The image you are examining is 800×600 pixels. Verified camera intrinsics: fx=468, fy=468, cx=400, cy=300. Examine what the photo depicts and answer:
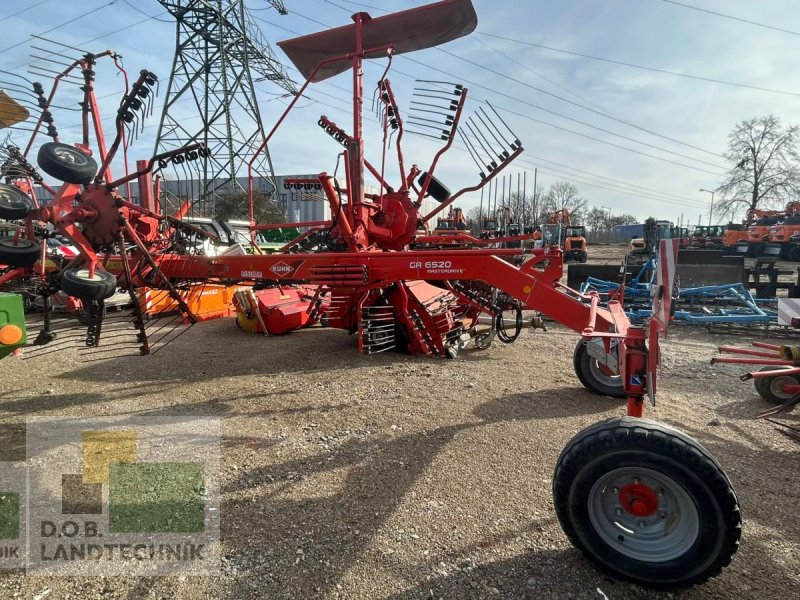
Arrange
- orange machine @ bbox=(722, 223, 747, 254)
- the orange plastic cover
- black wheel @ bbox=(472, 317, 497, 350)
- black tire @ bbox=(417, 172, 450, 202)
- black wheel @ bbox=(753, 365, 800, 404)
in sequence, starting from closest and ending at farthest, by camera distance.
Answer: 1. black wheel @ bbox=(753, 365, 800, 404)
2. the orange plastic cover
3. black wheel @ bbox=(472, 317, 497, 350)
4. black tire @ bbox=(417, 172, 450, 202)
5. orange machine @ bbox=(722, 223, 747, 254)

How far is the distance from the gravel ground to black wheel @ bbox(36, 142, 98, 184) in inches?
84.7

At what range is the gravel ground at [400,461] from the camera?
2.20 meters

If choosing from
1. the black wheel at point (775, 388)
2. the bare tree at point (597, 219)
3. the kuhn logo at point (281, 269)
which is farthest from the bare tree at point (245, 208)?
the bare tree at point (597, 219)

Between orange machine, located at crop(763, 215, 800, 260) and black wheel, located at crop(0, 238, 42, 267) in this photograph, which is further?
orange machine, located at crop(763, 215, 800, 260)

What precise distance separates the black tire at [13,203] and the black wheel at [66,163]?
28 cm

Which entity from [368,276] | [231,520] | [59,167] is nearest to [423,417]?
[368,276]

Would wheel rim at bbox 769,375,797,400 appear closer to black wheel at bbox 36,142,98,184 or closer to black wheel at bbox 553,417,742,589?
black wheel at bbox 553,417,742,589

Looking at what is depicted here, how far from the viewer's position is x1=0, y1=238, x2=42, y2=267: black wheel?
3457mm

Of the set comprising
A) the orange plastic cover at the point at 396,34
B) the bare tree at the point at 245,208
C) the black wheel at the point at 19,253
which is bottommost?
the black wheel at the point at 19,253

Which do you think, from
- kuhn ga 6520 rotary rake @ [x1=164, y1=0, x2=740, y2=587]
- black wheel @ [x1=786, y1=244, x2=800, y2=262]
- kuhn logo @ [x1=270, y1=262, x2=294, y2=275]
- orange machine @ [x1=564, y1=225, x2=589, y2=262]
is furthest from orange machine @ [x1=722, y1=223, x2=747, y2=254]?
kuhn logo @ [x1=270, y1=262, x2=294, y2=275]

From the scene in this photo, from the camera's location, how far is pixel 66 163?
3.40 metres

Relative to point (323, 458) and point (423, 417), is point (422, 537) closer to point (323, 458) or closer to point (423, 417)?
point (323, 458)

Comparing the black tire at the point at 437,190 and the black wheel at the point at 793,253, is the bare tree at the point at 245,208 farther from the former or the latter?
the black wheel at the point at 793,253

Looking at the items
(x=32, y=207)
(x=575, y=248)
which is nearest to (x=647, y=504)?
(x=32, y=207)
